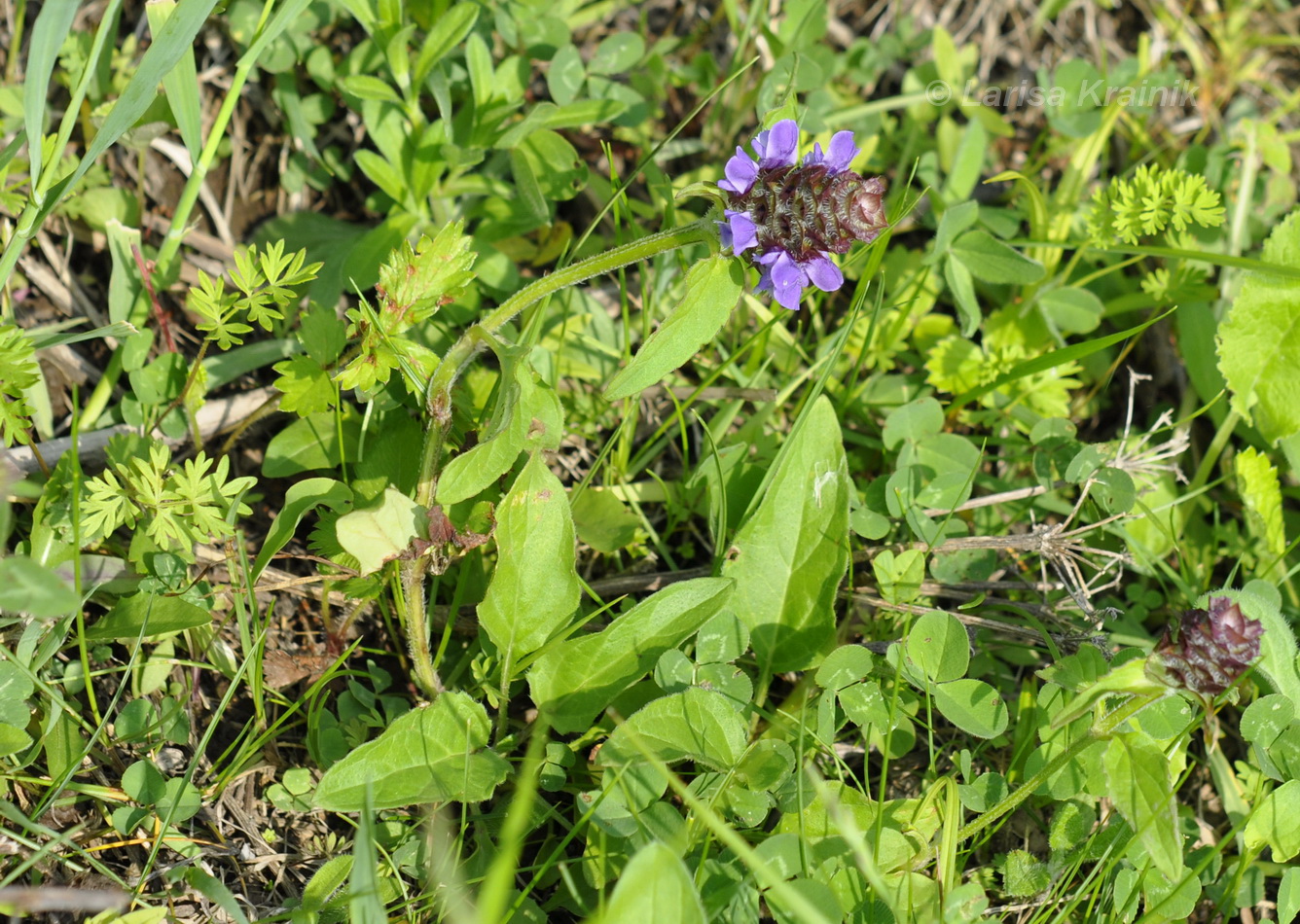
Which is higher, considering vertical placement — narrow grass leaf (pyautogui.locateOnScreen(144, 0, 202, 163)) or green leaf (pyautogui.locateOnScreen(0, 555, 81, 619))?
narrow grass leaf (pyautogui.locateOnScreen(144, 0, 202, 163))

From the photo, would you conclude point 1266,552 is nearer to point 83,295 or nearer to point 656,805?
point 656,805

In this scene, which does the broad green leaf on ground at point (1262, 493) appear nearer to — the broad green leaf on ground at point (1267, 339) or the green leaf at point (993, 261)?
the broad green leaf on ground at point (1267, 339)

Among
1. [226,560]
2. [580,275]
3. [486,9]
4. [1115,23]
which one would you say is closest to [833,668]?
[580,275]

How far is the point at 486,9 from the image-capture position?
3.67 m

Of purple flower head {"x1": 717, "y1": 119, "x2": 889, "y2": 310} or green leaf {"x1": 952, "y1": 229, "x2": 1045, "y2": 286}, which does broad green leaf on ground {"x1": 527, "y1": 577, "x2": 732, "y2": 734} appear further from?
green leaf {"x1": 952, "y1": 229, "x2": 1045, "y2": 286}

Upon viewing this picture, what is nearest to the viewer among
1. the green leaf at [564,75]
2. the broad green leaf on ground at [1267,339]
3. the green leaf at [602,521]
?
the green leaf at [602,521]

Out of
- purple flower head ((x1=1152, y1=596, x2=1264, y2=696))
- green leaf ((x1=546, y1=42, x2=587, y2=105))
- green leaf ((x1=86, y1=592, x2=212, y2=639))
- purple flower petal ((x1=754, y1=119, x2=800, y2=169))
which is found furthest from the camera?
green leaf ((x1=546, y1=42, x2=587, y2=105))

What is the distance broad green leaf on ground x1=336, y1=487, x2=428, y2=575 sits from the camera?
239cm

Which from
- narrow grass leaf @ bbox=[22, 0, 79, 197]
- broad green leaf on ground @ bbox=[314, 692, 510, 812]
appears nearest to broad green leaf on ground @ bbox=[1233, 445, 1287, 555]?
A: broad green leaf on ground @ bbox=[314, 692, 510, 812]

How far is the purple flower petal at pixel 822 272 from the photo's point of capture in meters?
2.24

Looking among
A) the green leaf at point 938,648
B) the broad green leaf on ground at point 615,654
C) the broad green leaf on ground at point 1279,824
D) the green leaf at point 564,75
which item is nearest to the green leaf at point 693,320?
the broad green leaf on ground at point 615,654

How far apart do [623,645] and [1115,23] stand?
→ 13.9 ft

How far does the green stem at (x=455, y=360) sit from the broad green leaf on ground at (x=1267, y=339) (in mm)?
2169

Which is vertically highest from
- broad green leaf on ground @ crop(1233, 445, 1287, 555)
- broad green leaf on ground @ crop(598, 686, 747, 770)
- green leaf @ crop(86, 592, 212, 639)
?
green leaf @ crop(86, 592, 212, 639)
